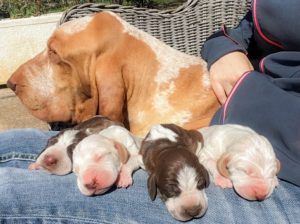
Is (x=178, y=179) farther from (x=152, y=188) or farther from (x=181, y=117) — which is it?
(x=181, y=117)

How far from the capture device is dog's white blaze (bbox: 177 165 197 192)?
214 centimetres

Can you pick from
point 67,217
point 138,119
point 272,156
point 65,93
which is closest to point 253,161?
point 272,156

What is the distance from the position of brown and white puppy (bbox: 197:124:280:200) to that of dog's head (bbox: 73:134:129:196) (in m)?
0.41

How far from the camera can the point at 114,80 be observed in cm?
312

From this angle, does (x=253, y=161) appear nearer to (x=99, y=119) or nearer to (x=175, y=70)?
(x=99, y=119)

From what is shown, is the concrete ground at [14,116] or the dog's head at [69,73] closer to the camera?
the dog's head at [69,73]

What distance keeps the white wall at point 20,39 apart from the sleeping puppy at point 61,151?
4645 mm

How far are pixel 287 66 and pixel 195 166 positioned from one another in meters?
0.82

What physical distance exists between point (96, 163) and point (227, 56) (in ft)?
4.23

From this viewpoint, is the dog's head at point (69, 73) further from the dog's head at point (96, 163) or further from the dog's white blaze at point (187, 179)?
the dog's white blaze at point (187, 179)

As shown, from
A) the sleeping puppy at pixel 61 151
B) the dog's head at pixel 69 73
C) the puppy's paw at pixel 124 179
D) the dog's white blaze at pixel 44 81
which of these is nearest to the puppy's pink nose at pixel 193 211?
the puppy's paw at pixel 124 179

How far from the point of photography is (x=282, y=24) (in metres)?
2.71

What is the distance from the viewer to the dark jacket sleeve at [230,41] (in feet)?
10.7

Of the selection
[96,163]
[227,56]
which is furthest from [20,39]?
[96,163]
